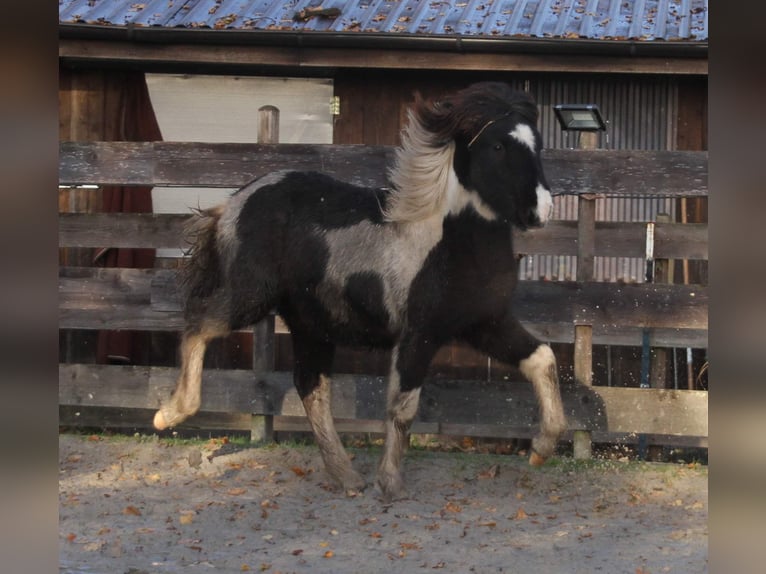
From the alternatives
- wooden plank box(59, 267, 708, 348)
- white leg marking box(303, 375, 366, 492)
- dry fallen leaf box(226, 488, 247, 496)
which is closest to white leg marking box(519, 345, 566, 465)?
white leg marking box(303, 375, 366, 492)

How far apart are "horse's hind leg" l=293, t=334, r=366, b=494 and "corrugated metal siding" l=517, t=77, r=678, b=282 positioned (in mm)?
3062

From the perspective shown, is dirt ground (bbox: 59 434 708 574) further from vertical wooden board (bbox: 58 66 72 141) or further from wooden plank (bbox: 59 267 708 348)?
vertical wooden board (bbox: 58 66 72 141)

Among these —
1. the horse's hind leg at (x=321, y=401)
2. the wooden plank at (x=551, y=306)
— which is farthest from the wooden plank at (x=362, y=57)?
the horse's hind leg at (x=321, y=401)

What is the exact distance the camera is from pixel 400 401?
5.75 m

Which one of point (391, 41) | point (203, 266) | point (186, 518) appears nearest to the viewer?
point (186, 518)

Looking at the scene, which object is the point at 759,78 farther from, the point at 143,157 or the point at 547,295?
the point at 143,157

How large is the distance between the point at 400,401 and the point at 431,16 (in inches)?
178

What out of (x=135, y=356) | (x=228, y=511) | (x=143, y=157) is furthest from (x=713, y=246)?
(x=135, y=356)

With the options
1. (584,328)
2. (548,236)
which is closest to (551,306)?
(584,328)

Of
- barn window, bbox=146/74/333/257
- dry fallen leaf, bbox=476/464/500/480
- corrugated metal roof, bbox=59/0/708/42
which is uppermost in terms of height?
corrugated metal roof, bbox=59/0/708/42

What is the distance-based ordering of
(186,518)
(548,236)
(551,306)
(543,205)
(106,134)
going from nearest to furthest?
(543,205), (186,518), (551,306), (548,236), (106,134)

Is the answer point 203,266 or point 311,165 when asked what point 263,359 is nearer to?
point 203,266

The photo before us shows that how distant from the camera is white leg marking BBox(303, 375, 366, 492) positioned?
6066 millimetres

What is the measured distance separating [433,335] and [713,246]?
189 inches
